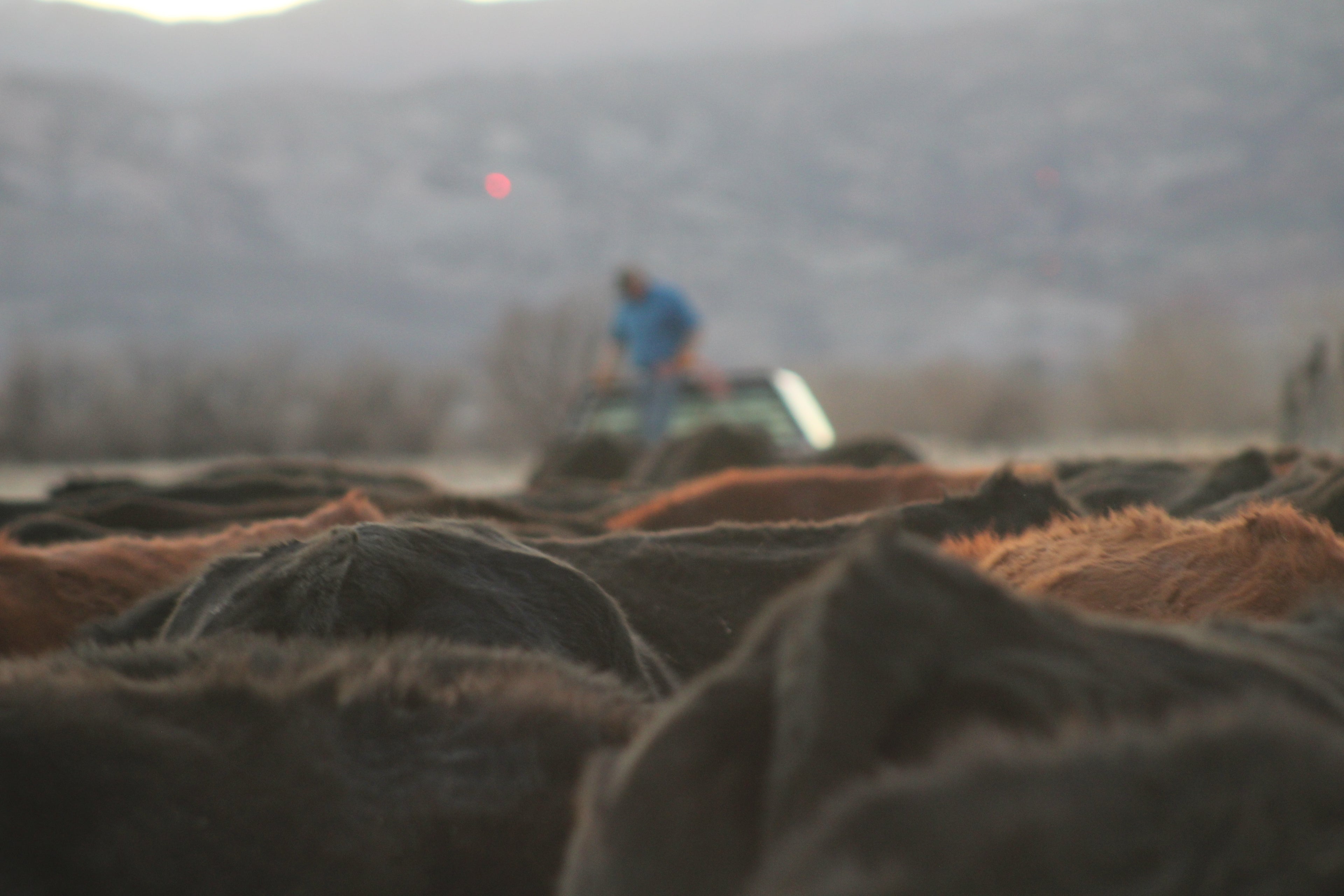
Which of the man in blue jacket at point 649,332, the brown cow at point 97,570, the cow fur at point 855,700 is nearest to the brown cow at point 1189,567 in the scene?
the cow fur at point 855,700

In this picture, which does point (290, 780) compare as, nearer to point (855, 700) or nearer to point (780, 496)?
point (855, 700)

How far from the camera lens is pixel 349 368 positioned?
74.8 ft

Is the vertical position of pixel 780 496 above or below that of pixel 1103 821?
below

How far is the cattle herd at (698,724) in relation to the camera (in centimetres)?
61

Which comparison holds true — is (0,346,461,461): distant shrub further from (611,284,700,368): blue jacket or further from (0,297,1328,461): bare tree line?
(611,284,700,368): blue jacket

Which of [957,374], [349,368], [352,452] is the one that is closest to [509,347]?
[352,452]

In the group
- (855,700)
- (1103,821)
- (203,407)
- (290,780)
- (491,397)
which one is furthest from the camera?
(491,397)

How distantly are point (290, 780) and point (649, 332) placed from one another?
30.2ft

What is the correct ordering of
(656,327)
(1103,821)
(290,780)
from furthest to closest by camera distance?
(656,327) < (290,780) < (1103,821)

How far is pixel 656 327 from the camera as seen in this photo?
10062 millimetres

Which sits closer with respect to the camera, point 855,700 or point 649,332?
point 855,700

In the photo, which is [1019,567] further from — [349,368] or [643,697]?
[349,368]

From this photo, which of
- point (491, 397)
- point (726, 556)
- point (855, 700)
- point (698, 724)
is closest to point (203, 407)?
point (491, 397)

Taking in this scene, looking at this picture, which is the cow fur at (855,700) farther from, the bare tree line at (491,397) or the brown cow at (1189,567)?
the bare tree line at (491,397)
